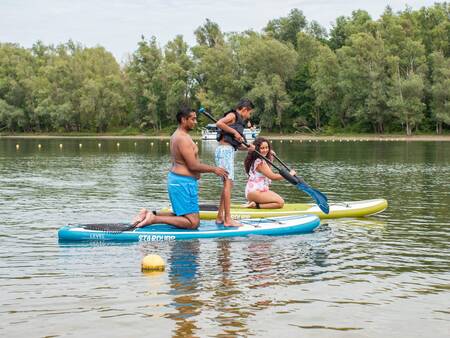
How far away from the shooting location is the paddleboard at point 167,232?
45.5ft

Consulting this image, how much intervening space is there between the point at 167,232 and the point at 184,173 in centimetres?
122

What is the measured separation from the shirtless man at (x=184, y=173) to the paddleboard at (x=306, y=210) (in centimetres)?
244

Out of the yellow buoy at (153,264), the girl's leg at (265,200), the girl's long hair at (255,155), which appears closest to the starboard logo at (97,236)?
the yellow buoy at (153,264)

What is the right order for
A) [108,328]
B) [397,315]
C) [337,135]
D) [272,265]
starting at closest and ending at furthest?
1. [108,328]
2. [397,315]
3. [272,265]
4. [337,135]

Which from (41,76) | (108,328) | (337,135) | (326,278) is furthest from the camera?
(41,76)

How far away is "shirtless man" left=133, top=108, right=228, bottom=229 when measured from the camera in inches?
Answer: 531

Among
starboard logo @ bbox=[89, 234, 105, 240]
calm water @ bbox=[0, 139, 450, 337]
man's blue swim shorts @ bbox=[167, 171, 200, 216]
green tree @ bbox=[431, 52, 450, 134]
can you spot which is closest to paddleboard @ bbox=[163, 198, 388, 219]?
calm water @ bbox=[0, 139, 450, 337]

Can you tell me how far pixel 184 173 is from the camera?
13.6 meters

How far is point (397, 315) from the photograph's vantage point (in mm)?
8992

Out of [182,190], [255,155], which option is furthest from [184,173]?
[255,155]

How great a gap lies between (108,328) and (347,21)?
10096 centimetres

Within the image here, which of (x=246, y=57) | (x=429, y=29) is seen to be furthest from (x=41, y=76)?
(x=429, y=29)

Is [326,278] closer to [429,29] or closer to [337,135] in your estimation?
[337,135]

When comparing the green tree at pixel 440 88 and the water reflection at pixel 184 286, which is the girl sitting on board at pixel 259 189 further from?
the green tree at pixel 440 88
